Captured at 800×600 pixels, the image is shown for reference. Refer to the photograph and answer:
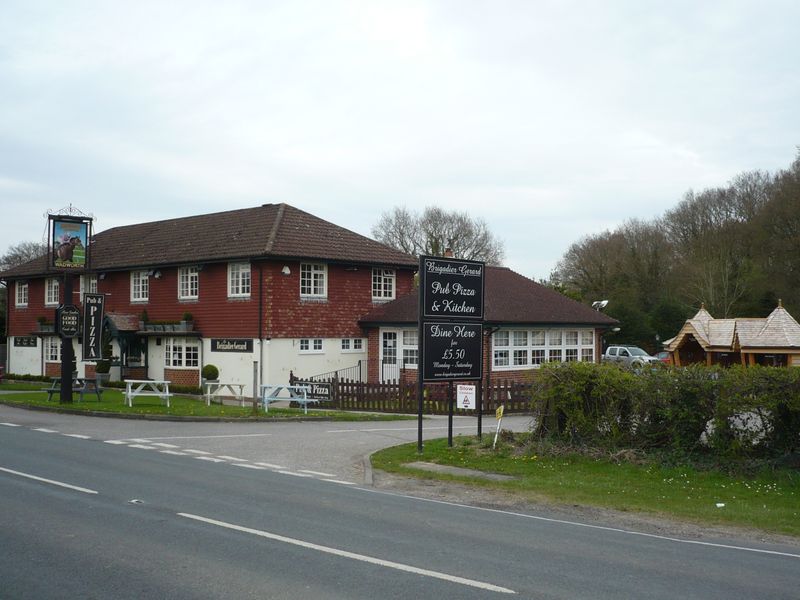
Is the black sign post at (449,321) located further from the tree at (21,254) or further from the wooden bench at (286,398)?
the tree at (21,254)

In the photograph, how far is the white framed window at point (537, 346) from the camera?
3528 centimetres

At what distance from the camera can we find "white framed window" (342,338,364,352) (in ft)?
119

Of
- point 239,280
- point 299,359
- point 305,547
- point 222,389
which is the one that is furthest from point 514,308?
point 305,547

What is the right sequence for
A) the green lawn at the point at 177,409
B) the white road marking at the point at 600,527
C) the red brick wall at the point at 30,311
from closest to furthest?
the white road marking at the point at 600,527 < the green lawn at the point at 177,409 < the red brick wall at the point at 30,311

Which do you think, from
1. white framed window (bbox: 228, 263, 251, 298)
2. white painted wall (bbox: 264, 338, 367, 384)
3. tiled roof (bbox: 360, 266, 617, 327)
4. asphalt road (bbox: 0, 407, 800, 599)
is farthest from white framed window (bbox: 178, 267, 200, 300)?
asphalt road (bbox: 0, 407, 800, 599)

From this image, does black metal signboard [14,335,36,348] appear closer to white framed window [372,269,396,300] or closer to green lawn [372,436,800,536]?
white framed window [372,269,396,300]

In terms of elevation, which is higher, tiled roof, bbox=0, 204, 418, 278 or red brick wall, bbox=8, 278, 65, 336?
tiled roof, bbox=0, 204, 418, 278

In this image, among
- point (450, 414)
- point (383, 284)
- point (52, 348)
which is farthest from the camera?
point (52, 348)

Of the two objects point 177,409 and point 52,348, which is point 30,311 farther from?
point 177,409

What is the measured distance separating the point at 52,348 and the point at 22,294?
191 inches

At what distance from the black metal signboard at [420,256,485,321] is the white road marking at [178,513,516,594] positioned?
795cm

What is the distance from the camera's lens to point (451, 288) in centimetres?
1709

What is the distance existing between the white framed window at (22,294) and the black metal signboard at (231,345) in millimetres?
18234

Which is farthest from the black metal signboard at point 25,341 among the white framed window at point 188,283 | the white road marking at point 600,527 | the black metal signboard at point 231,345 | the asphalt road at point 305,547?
the white road marking at point 600,527
